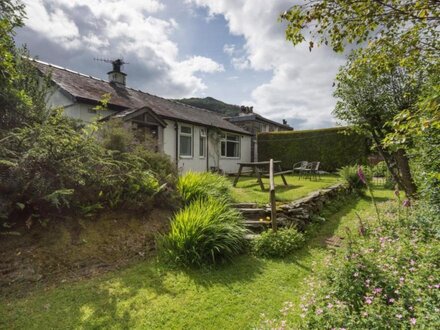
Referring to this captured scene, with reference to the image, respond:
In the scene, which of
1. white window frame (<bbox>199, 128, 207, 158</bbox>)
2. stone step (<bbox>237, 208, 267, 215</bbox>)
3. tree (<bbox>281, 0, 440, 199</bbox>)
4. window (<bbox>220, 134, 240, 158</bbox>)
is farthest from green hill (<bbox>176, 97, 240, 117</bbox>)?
tree (<bbox>281, 0, 440, 199</bbox>)

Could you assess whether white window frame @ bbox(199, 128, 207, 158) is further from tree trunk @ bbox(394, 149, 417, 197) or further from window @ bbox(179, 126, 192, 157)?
tree trunk @ bbox(394, 149, 417, 197)

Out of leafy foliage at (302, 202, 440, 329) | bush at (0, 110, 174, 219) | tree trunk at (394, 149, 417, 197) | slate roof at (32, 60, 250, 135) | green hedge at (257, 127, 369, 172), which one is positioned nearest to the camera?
leafy foliage at (302, 202, 440, 329)

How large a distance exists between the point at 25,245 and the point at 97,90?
8.54 metres

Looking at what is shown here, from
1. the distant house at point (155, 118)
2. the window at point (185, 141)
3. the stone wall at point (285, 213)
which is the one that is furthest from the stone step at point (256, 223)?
the window at point (185, 141)

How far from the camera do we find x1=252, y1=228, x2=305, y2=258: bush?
4746mm

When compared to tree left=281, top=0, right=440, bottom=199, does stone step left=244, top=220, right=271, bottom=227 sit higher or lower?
lower

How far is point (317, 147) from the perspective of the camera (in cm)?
1744

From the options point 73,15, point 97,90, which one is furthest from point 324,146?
point 73,15

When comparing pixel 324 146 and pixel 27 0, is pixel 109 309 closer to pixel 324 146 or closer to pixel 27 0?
pixel 27 0

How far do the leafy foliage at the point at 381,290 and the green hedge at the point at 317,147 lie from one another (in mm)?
13165

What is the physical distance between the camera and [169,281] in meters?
3.85

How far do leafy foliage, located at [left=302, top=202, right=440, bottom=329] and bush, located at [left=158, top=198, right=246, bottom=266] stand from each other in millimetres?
1895

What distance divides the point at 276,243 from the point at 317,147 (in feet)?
45.9

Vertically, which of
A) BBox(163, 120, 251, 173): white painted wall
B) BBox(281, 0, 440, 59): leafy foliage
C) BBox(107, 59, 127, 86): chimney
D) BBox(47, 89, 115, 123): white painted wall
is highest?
BBox(107, 59, 127, 86): chimney
